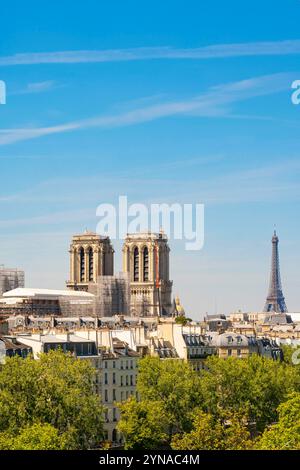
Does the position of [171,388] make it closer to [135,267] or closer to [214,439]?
[214,439]

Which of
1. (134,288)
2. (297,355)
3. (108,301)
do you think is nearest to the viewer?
(297,355)

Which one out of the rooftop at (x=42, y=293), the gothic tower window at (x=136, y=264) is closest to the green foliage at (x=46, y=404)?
the rooftop at (x=42, y=293)

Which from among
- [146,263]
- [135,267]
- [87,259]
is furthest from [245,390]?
[135,267]

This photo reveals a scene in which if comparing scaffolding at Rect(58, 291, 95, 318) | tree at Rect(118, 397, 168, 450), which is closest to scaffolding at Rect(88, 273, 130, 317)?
scaffolding at Rect(58, 291, 95, 318)

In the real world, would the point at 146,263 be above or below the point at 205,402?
above

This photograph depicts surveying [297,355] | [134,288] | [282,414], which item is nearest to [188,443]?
[282,414]
